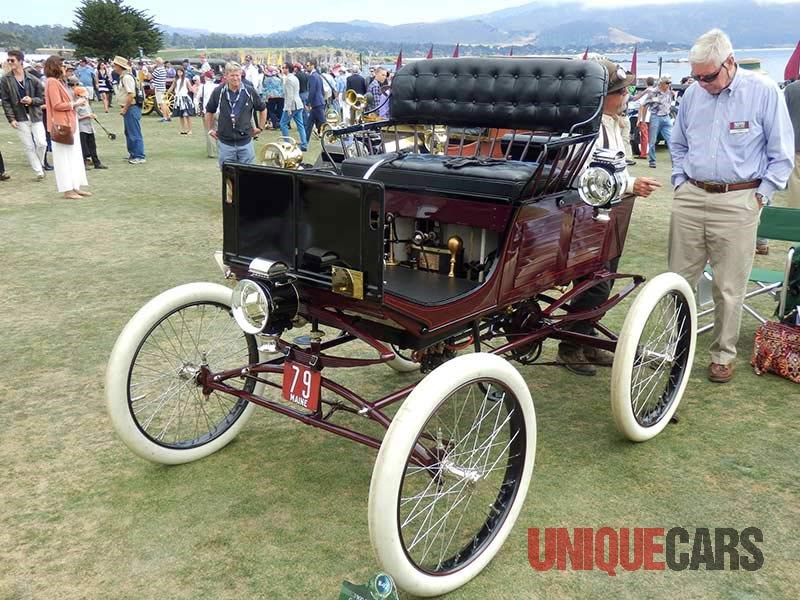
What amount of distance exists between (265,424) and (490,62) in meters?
2.30

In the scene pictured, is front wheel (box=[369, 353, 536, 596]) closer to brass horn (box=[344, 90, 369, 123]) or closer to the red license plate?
the red license plate

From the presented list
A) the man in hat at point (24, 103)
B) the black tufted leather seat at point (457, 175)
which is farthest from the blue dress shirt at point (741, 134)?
the man in hat at point (24, 103)

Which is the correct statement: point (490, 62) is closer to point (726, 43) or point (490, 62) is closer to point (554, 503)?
point (726, 43)

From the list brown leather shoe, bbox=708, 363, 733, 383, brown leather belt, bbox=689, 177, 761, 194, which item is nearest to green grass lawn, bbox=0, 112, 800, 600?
Result: brown leather shoe, bbox=708, 363, 733, 383

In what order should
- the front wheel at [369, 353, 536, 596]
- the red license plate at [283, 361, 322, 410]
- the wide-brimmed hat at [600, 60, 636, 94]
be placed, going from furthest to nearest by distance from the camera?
the wide-brimmed hat at [600, 60, 636, 94], the red license plate at [283, 361, 322, 410], the front wheel at [369, 353, 536, 596]

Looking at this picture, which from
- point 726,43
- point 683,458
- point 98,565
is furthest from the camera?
point 726,43

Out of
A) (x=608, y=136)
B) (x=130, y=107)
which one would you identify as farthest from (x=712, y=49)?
(x=130, y=107)

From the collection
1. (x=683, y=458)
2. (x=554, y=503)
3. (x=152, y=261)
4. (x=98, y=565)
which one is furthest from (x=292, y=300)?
(x=152, y=261)

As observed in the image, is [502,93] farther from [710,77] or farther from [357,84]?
[357,84]

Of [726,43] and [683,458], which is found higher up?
[726,43]

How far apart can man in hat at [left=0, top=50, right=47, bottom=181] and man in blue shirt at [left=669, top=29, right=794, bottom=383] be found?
29.8 ft

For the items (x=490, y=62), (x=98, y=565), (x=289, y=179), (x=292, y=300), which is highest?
(x=490, y=62)

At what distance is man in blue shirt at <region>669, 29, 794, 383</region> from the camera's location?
360cm

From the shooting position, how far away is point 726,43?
11.7ft
